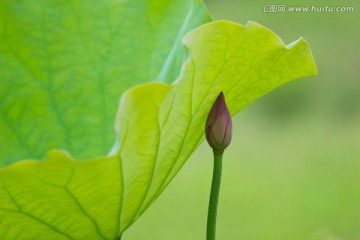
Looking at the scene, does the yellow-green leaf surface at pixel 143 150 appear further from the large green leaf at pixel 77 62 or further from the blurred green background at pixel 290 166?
the blurred green background at pixel 290 166

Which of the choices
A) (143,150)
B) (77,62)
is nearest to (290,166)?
(77,62)

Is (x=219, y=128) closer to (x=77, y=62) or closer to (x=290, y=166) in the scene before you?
(x=77, y=62)

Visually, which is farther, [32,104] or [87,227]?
[32,104]

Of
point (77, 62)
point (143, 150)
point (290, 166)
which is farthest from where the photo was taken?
point (290, 166)

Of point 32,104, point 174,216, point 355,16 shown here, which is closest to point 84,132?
point 32,104

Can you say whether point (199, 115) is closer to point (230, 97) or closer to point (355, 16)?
point (230, 97)

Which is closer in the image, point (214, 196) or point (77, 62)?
point (214, 196)
